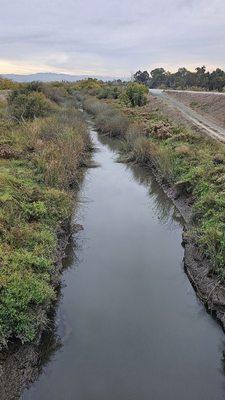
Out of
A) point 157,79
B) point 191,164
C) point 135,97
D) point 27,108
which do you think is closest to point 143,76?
point 157,79

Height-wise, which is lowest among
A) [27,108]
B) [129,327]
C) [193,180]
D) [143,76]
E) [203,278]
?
[143,76]

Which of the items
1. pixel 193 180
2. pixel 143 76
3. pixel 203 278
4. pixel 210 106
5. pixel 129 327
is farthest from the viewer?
pixel 143 76

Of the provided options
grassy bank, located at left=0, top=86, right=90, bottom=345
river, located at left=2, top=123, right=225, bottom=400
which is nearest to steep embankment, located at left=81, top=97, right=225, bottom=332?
river, located at left=2, top=123, right=225, bottom=400

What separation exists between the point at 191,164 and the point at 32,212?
7821 mm

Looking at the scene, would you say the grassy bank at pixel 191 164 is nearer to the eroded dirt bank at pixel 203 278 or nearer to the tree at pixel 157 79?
the eroded dirt bank at pixel 203 278

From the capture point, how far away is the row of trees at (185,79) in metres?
72.9

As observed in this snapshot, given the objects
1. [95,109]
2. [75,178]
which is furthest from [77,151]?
[95,109]

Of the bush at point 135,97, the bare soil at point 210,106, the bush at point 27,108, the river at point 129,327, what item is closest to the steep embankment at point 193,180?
the river at point 129,327

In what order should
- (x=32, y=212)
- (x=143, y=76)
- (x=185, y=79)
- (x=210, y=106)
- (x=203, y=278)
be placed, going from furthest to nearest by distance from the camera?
(x=143, y=76), (x=185, y=79), (x=210, y=106), (x=32, y=212), (x=203, y=278)

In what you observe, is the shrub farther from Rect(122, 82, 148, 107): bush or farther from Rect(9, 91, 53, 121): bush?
Rect(122, 82, 148, 107): bush

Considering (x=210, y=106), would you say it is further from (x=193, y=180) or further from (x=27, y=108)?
(x=193, y=180)

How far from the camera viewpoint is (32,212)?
11344 mm

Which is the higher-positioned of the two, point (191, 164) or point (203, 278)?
point (191, 164)

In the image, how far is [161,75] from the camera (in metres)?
111
